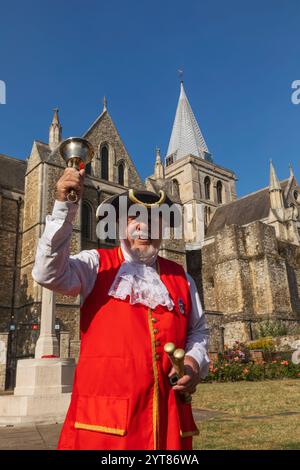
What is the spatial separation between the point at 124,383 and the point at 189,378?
0.35 metres

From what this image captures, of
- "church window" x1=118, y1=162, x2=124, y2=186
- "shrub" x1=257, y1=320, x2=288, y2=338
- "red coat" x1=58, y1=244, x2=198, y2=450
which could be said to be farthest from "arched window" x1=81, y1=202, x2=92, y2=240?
"red coat" x1=58, y1=244, x2=198, y2=450

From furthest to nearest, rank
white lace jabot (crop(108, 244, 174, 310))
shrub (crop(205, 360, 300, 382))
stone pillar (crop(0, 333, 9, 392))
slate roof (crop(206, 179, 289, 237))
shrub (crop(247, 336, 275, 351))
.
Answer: slate roof (crop(206, 179, 289, 237)) → shrub (crop(247, 336, 275, 351)) → stone pillar (crop(0, 333, 9, 392)) → shrub (crop(205, 360, 300, 382)) → white lace jabot (crop(108, 244, 174, 310))

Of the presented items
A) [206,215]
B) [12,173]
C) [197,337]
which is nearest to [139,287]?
[197,337]

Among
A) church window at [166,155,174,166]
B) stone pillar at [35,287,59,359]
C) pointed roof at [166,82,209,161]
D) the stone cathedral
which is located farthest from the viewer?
church window at [166,155,174,166]

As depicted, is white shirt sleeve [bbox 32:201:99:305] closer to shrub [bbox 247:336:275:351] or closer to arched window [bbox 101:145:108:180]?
shrub [bbox 247:336:275:351]

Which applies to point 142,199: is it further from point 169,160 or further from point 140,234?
point 169,160

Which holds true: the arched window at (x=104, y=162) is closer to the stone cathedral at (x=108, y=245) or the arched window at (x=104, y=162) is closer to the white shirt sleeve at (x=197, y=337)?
the stone cathedral at (x=108, y=245)

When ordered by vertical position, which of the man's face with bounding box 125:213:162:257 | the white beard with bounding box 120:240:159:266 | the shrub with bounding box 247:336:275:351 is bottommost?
the shrub with bounding box 247:336:275:351

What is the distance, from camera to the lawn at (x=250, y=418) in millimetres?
4785

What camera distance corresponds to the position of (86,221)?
79.2 feet

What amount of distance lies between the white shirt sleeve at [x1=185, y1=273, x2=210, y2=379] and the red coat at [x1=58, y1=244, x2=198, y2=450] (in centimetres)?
11

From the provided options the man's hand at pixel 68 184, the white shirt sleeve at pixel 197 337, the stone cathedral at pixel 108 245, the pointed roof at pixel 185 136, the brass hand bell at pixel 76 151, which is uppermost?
the pointed roof at pixel 185 136

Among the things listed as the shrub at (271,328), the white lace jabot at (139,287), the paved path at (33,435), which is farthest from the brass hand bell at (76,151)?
the shrub at (271,328)

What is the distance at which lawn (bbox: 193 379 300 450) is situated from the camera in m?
4.79
